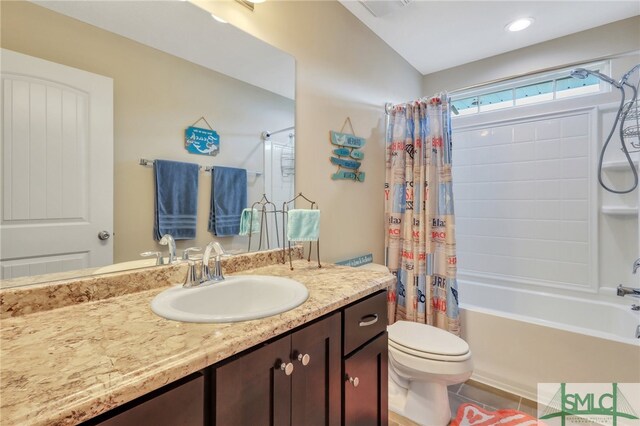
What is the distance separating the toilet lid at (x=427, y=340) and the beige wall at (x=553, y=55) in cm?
185

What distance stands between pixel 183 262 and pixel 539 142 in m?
2.75

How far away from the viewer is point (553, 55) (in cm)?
231

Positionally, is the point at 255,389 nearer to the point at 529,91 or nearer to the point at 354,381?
the point at 354,381

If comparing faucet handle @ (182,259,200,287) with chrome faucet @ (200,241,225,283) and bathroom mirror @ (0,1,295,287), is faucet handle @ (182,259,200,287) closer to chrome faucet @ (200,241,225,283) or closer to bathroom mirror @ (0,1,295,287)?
chrome faucet @ (200,241,225,283)

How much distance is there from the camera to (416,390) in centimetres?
163

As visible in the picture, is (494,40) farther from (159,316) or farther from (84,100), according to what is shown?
(159,316)

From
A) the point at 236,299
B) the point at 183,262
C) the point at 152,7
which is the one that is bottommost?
the point at 236,299

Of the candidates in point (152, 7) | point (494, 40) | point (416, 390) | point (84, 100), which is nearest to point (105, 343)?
point (84, 100)

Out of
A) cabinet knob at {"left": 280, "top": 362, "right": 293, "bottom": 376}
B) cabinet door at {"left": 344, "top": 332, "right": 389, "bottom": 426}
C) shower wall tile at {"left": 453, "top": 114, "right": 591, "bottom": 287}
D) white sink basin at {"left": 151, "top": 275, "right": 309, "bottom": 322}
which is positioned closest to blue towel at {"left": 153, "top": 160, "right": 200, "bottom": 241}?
white sink basin at {"left": 151, "top": 275, "right": 309, "bottom": 322}

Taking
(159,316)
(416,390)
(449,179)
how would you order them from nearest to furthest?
(159,316)
(416,390)
(449,179)

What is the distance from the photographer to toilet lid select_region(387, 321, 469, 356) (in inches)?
57.2

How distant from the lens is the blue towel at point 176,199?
1.12 m

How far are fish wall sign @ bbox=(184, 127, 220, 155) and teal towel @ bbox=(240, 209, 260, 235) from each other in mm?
317

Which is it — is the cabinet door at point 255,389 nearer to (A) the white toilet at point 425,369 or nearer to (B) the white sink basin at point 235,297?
(B) the white sink basin at point 235,297
